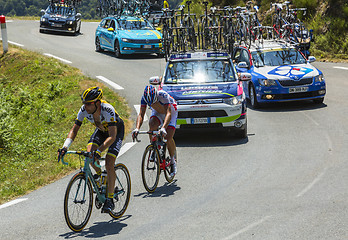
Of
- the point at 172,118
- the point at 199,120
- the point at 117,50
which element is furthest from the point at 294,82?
the point at 117,50

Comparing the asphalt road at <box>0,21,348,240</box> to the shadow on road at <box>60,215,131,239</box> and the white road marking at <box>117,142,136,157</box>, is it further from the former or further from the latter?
the white road marking at <box>117,142,136,157</box>

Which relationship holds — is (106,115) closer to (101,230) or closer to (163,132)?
(163,132)

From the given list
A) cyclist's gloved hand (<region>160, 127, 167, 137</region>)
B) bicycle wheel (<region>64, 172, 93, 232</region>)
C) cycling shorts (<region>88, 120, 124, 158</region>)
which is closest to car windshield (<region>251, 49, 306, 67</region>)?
cyclist's gloved hand (<region>160, 127, 167, 137</region>)

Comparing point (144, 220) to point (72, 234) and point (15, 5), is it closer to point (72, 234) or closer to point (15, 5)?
point (72, 234)

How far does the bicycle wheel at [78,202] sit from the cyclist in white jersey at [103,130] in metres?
0.26

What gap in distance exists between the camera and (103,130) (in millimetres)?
8195

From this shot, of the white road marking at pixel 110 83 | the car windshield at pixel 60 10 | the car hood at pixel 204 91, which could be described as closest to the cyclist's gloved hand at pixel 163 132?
the car hood at pixel 204 91

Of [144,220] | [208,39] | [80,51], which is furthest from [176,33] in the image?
[80,51]

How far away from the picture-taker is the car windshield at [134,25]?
27.8m

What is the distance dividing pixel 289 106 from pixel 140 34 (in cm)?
1150

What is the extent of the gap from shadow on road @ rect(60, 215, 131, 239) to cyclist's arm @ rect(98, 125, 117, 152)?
1.04 m

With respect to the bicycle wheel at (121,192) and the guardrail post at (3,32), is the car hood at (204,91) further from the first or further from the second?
the guardrail post at (3,32)

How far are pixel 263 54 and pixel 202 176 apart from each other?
8049 mm

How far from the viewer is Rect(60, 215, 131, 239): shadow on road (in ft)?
25.0
